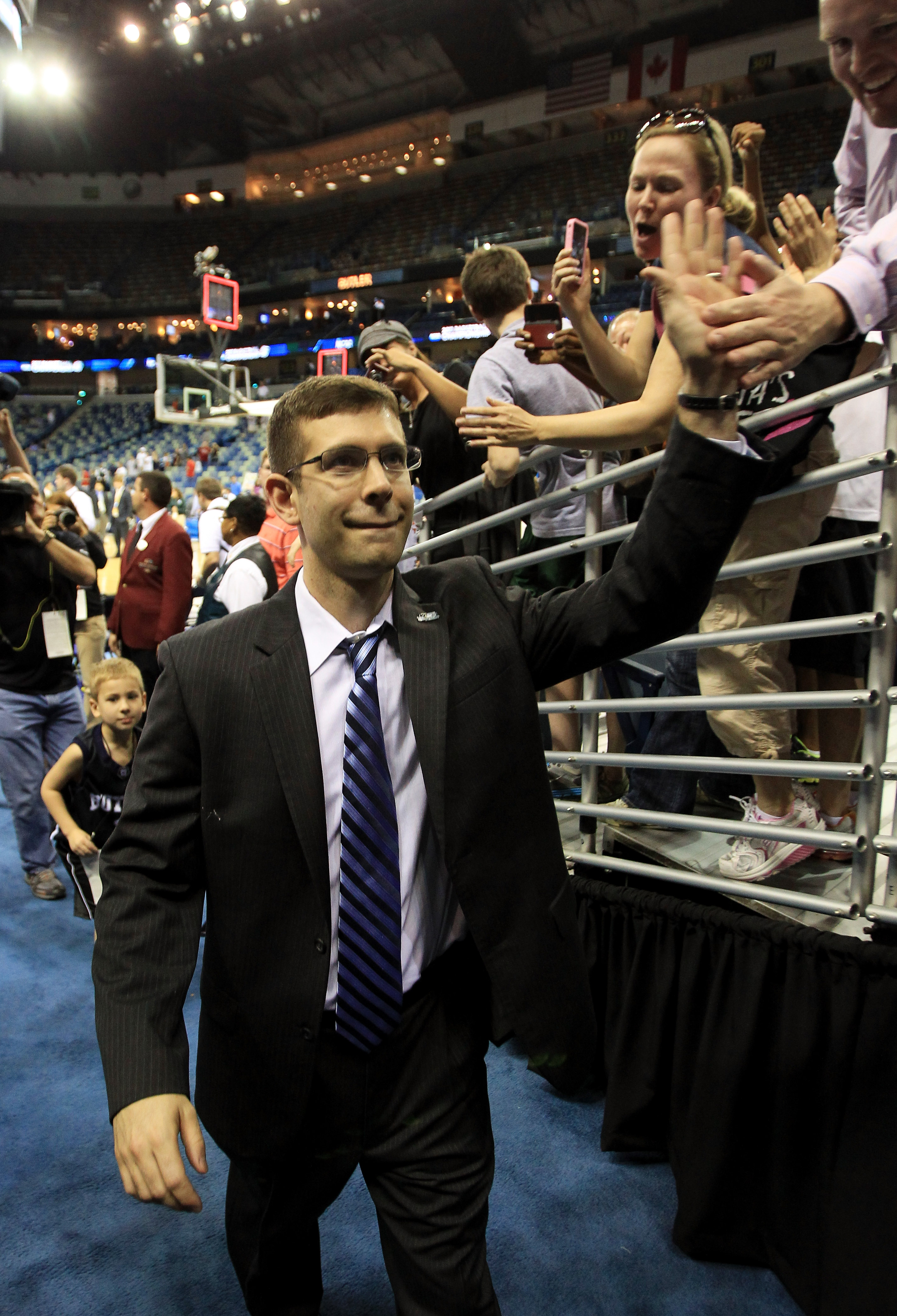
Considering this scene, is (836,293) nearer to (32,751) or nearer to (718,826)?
(718,826)

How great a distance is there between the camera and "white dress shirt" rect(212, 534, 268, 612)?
3621 mm

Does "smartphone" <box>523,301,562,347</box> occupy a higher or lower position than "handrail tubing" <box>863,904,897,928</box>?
higher

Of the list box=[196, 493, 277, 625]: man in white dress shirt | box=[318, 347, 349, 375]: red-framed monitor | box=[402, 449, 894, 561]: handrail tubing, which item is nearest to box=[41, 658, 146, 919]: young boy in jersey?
box=[196, 493, 277, 625]: man in white dress shirt

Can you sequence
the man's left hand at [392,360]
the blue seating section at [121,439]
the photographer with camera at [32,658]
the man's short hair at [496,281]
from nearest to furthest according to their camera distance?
the man's short hair at [496,281] → the man's left hand at [392,360] → the photographer with camera at [32,658] → the blue seating section at [121,439]

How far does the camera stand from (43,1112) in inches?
95.2

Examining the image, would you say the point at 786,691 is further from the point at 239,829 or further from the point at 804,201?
the point at 239,829

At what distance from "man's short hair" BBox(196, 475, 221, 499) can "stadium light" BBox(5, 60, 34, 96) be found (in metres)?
19.1

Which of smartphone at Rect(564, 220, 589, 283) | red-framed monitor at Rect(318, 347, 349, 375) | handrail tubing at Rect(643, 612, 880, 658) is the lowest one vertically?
handrail tubing at Rect(643, 612, 880, 658)

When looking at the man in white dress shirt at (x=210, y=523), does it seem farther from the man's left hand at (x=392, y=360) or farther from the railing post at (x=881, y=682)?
the railing post at (x=881, y=682)

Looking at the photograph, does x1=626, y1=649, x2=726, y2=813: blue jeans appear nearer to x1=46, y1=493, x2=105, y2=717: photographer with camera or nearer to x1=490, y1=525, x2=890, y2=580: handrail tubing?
x1=490, y1=525, x2=890, y2=580: handrail tubing

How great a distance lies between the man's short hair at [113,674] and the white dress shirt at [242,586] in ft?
1.79

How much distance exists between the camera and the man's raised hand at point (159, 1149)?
3.49 ft

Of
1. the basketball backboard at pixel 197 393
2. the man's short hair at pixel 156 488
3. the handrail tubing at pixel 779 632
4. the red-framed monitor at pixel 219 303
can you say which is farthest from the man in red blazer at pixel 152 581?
the red-framed monitor at pixel 219 303

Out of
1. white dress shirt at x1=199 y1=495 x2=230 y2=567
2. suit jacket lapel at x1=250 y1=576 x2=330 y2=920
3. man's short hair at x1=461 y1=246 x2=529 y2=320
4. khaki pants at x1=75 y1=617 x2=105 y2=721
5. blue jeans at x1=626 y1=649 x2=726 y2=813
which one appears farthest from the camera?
white dress shirt at x1=199 y1=495 x2=230 y2=567
